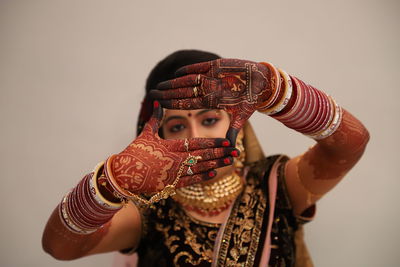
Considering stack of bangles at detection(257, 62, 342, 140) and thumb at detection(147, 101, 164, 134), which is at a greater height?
stack of bangles at detection(257, 62, 342, 140)

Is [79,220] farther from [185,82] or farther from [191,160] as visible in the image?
[185,82]

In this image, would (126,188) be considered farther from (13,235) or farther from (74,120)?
(13,235)

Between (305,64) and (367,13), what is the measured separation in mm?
376

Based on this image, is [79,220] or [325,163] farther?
[325,163]

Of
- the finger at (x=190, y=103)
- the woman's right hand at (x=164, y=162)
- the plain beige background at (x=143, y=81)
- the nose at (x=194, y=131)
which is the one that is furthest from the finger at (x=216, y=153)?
the plain beige background at (x=143, y=81)

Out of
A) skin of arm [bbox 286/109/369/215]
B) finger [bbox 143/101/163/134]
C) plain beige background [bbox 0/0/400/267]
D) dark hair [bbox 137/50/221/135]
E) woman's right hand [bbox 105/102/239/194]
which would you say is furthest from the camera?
plain beige background [bbox 0/0/400/267]

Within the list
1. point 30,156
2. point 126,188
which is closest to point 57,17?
point 30,156

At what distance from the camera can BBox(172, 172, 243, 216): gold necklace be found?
121 cm

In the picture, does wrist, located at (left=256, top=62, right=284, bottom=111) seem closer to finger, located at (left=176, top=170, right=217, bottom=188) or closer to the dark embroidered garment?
finger, located at (left=176, top=170, right=217, bottom=188)

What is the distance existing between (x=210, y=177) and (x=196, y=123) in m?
0.27

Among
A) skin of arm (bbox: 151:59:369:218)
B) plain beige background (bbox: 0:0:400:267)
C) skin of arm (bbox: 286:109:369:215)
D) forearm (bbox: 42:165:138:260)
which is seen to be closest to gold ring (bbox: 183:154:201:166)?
skin of arm (bbox: 151:59:369:218)

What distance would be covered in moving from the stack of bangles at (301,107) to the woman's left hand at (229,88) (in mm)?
29

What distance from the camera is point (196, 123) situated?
3.75 feet

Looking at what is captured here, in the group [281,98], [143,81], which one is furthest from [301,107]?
[143,81]
